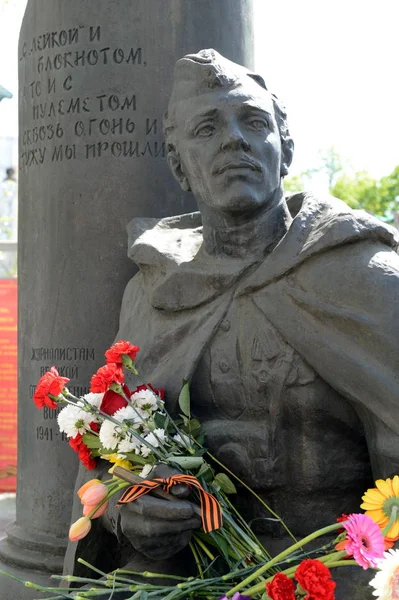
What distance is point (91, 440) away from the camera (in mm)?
3891

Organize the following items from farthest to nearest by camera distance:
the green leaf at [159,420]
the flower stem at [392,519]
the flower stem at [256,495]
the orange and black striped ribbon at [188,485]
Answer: the green leaf at [159,420], the flower stem at [256,495], the orange and black striped ribbon at [188,485], the flower stem at [392,519]

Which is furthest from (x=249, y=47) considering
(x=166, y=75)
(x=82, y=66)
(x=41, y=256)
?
(x=41, y=256)

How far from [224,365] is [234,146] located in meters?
0.83

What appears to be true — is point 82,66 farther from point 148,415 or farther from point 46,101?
point 148,415

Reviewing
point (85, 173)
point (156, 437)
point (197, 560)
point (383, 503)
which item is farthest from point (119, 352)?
point (85, 173)

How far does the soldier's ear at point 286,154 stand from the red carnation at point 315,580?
1806 millimetres

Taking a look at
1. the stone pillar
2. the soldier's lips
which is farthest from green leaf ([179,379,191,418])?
the stone pillar

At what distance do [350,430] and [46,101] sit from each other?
8.45ft

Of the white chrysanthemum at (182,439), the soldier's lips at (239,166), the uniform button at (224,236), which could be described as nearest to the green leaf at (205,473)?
the white chrysanthemum at (182,439)

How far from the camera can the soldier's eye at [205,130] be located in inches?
156

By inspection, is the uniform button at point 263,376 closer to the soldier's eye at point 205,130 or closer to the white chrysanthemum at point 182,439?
the white chrysanthemum at point 182,439

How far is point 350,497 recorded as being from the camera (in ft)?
12.8

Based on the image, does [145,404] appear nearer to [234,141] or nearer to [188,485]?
[188,485]

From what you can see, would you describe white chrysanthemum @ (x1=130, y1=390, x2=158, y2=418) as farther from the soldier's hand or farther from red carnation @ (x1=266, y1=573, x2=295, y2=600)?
red carnation @ (x1=266, y1=573, x2=295, y2=600)
